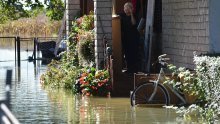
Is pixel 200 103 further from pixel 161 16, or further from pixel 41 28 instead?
pixel 41 28

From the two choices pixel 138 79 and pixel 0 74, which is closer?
pixel 138 79

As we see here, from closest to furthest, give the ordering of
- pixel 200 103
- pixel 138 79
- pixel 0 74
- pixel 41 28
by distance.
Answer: pixel 200 103, pixel 138 79, pixel 0 74, pixel 41 28

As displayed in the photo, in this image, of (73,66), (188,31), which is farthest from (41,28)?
(188,31)

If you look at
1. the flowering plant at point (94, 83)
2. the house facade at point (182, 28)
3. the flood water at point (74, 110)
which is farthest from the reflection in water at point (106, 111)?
the house facade at point (182, 28)

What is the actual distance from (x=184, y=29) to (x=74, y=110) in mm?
3596

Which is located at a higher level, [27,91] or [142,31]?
[142,31]

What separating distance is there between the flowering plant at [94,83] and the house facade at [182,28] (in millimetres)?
582

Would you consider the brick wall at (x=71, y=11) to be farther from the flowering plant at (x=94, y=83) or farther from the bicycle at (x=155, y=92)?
the bicycle at (x=155, y=92)

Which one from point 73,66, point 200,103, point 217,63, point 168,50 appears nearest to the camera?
point 217,63

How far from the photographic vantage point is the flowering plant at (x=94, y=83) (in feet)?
54.7

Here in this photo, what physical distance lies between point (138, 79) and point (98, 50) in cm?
326

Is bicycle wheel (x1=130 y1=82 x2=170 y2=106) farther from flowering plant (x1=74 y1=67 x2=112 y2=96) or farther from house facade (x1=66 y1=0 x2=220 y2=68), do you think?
flowering plant (x1=74 y1=67 x2=112 y2=96)

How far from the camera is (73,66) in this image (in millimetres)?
19812

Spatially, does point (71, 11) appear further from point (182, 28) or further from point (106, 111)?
point (106, 111)
